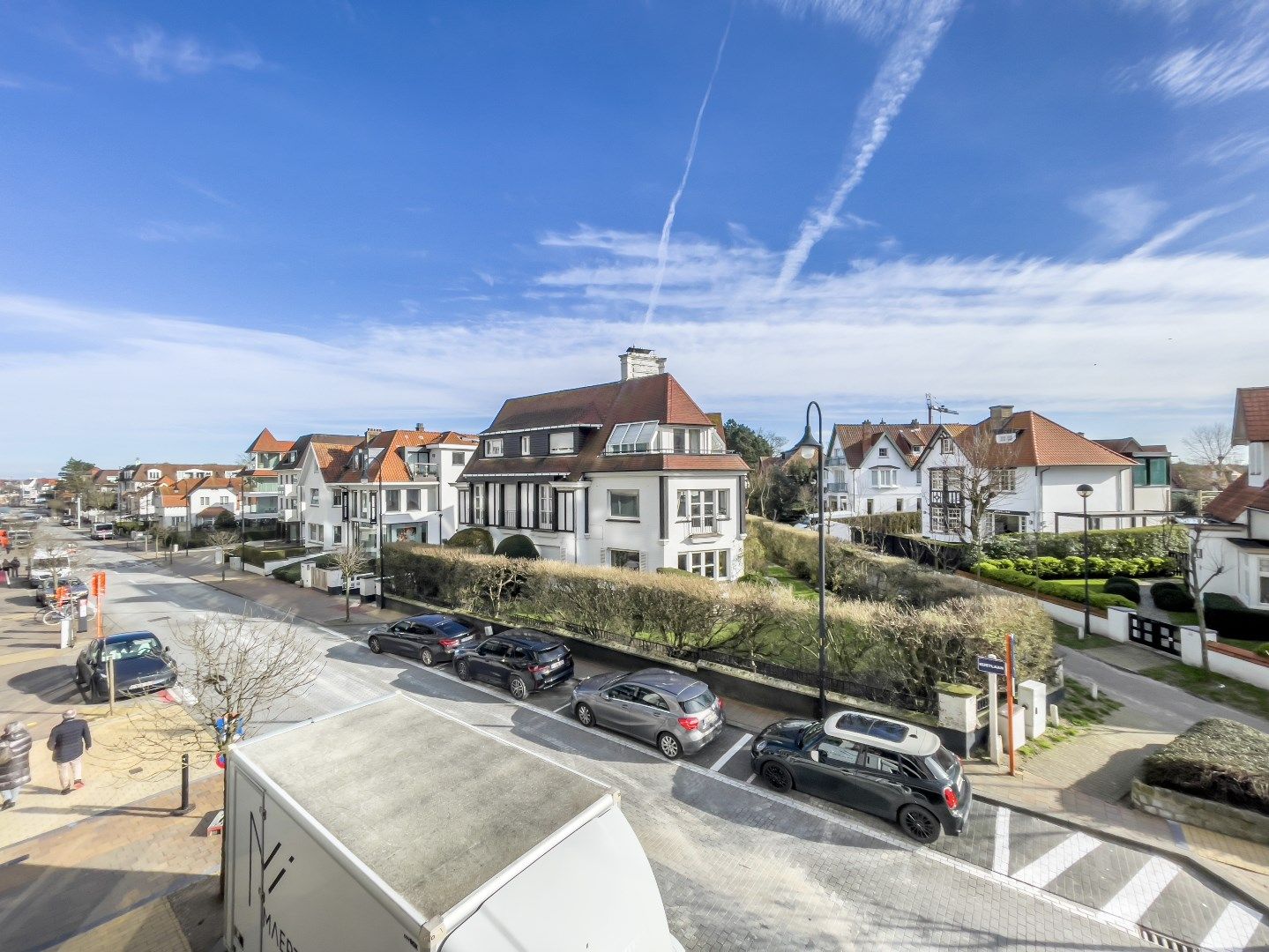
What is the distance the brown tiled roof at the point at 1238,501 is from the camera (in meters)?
21.1

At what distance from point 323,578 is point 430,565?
9.84 metres

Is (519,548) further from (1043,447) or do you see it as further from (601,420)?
(1043,447)

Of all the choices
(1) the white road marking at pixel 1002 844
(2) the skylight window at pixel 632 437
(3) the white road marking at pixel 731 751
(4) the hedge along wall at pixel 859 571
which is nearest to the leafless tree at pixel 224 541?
(2) the skylight window at pixel 632 437

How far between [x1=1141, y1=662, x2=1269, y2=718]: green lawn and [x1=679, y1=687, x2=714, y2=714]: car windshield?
1379 centimetres

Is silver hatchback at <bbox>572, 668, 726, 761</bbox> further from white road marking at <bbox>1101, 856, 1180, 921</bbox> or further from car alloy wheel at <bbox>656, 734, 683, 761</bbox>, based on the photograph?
white road marking at <bbox>1101, 856, 1180, 921</bbox>

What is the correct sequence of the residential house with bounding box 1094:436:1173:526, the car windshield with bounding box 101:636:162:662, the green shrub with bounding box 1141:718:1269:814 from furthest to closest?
1. the residential house with bounding box 1094:436:1173:526
2. the car windshield with bounding box 101:636:162:662
3. the green shrub with bounding box 1141:718:1269:814

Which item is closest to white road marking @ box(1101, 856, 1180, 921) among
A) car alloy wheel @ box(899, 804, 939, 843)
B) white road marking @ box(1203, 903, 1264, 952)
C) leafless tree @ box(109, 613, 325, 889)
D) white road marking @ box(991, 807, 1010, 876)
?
white road marking @ box(1203, 903, 1264, 952)

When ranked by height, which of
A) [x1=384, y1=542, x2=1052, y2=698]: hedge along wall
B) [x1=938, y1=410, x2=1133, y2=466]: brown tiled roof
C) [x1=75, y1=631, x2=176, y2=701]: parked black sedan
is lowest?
[x1=75, y1=631, x2=176, y2=701]: parked black sedan

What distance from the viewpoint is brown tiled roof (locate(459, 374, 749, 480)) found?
1099 inches

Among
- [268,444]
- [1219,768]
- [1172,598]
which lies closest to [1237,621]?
[1172,598]

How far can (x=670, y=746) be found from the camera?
40.2ft

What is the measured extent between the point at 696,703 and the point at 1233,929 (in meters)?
8.14

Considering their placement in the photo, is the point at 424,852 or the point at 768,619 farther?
the point at 768,619

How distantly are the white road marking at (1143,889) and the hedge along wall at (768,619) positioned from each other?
4.30 meters
